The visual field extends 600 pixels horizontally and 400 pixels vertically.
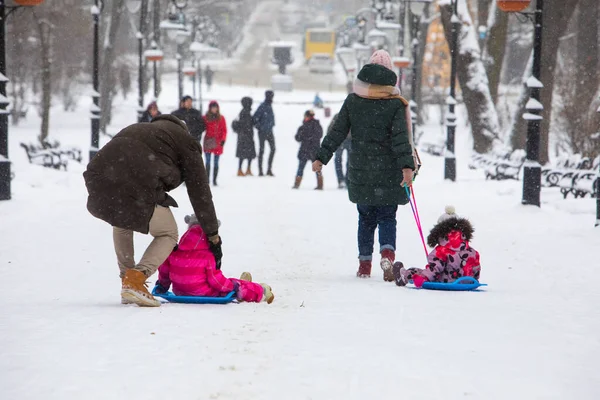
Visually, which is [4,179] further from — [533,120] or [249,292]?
[249,292]

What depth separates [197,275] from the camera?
6.38 metres

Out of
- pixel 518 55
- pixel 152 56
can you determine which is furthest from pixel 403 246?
pixel 518 55

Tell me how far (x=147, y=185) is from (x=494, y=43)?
74.8ft

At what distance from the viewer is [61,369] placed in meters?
4.54

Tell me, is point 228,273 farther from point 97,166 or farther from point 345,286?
point 97,166

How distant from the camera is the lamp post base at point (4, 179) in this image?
14273 mm

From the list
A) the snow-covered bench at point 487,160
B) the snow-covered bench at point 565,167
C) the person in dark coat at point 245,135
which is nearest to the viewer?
the snow-covered bench at point 565,167

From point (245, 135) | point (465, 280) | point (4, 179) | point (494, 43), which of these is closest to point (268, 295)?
point (465, 280)

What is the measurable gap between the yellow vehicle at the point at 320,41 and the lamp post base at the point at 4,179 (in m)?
84.0

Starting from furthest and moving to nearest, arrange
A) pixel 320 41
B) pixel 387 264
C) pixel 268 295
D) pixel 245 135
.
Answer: pixel 320 41, pixel 245 135, pixel 387 264, pixel 268 295

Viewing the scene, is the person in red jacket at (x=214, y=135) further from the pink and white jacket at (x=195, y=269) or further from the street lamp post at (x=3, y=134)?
the pink and white jacket at (x=195, y=269)

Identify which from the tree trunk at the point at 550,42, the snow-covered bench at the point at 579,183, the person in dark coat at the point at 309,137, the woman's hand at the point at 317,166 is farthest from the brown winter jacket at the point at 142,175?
the tree trunk at the point at 550,42

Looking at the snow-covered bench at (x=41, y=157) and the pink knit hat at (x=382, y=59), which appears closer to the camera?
the pink knit hat at (x=382, y=59)

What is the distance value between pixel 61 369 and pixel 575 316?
3349 millimetres
